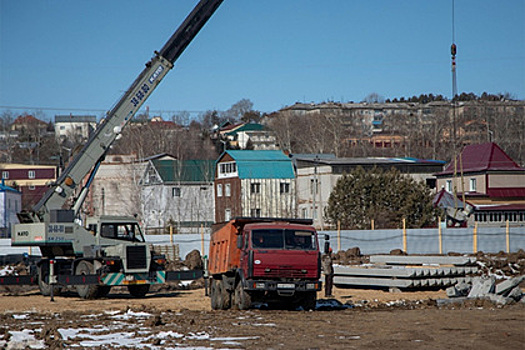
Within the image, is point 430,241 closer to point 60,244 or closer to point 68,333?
point 60,244

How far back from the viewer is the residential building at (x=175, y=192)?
7538cm

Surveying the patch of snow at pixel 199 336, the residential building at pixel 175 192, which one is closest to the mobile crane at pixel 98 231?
the patch of snow at pixel 199 336

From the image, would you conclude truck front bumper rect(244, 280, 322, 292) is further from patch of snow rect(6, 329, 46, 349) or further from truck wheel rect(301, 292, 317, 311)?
patch of snow rect(6, 329, 46, 349)

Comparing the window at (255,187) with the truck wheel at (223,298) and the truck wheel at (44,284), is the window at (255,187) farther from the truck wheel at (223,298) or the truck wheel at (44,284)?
the truck wheel at (223,298)

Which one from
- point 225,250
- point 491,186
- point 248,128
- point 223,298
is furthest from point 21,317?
point 248,128

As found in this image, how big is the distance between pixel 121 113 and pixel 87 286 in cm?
625

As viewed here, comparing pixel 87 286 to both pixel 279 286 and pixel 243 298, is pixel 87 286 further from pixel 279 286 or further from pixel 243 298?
pixel 279 286

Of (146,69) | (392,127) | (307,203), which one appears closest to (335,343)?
(146,69)

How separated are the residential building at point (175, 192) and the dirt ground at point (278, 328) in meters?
52.6

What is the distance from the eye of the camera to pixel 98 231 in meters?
26.3

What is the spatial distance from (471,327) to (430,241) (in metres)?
30.6

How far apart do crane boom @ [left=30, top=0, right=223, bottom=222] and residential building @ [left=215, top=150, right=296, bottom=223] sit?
42519 millimetres

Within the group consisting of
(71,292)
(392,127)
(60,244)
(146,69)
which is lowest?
(71,292)

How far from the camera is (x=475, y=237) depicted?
4588 cm
